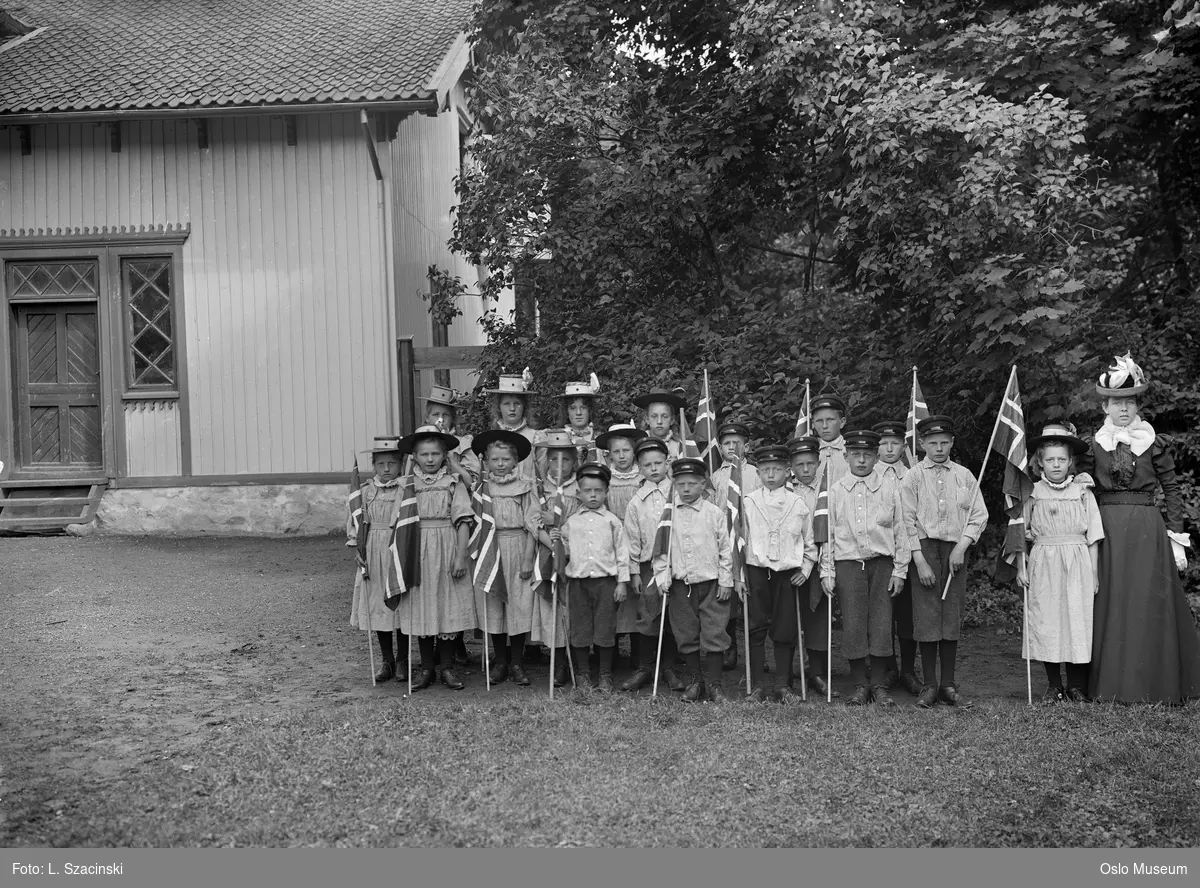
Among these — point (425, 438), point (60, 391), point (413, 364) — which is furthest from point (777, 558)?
point (60, 391)

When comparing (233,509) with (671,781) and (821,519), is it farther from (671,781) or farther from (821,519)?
(671,781)

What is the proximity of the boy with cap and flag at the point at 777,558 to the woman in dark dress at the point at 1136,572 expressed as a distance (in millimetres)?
1831

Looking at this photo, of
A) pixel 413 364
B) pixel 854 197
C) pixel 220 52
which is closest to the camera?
pixel 854 197

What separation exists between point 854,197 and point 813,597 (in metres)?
4.73

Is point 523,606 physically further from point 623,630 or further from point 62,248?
point 62,248

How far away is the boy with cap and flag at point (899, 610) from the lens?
7613 millimetres

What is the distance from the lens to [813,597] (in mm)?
7590

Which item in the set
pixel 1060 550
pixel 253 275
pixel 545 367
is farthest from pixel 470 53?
pixel 1060 550

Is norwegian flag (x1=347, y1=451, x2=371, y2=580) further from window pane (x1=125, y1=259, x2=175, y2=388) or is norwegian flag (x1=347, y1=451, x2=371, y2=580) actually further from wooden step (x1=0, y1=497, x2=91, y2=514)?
wooden step (x1=0, y1=497, x2=91, y2=514)

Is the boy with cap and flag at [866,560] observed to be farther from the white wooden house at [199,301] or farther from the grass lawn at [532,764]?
the white wooden house at [199,301]

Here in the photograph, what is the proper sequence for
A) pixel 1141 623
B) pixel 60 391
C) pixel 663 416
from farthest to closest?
pixel 60 391 → pixel 663 416 → pixel 1141 623

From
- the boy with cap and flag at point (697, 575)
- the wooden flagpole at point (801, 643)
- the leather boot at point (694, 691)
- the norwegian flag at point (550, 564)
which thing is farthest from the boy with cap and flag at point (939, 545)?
the norwegian flag at point (550, 564)

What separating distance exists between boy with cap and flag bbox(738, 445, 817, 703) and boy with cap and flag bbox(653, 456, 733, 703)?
23 centimetres

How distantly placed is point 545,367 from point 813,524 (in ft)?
18.4
